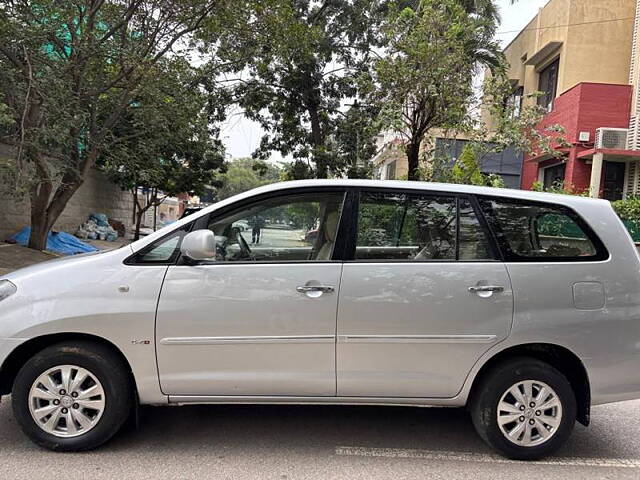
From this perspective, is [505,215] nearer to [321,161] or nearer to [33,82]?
[33,82]

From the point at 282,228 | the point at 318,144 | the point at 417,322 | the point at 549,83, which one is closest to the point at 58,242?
the point at 318,144

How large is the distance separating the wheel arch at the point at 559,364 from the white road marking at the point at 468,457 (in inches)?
11.0

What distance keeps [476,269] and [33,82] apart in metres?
7.93

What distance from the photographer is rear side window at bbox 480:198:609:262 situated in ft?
11.4

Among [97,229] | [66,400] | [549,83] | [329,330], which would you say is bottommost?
[97,229]

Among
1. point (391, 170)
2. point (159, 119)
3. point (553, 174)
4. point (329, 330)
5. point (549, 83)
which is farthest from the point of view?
point (391, 170)

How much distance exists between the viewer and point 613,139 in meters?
15.1

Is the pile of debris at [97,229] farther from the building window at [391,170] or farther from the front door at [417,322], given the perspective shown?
the front door at [417,322]

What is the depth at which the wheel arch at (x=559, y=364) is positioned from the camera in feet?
11.3

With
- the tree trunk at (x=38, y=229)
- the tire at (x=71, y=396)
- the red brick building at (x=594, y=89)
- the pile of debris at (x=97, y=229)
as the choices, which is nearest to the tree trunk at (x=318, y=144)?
the red brick building at (x=594, y=89)

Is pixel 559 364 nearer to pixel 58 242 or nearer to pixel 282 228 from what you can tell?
pixel 282 228

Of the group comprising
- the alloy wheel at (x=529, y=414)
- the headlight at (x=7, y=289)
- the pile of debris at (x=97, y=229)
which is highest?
the headlight at (x=7, y=289)

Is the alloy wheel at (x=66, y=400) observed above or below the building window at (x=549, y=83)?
below

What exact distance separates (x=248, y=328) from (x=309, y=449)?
3.21 feet
